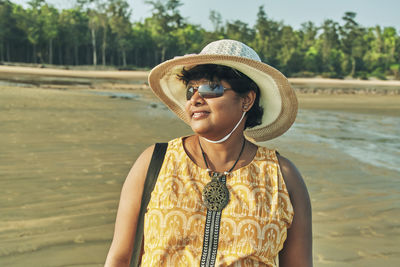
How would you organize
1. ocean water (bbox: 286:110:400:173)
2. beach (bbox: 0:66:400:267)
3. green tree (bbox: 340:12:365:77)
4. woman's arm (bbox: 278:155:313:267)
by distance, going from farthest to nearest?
1. green tree (bbox: 340:12:365:77)
2. ocean water (bbox: 286:110:400:173)
3. beach (bbox: 0:66:400:267)
4. woman's arm (bbox: 278:155:313:267)

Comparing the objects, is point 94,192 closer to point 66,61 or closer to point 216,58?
point 216,58

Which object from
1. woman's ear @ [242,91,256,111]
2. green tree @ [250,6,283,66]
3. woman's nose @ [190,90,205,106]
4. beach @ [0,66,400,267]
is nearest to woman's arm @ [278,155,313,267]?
woman's ear @ [242,91,256,111]

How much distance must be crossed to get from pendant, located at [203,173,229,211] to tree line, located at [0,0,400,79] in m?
54.9

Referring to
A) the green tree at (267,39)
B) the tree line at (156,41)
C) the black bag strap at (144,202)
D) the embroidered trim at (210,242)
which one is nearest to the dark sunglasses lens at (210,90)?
the black bag strap at (144,202)

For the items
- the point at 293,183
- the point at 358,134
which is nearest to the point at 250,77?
the point at 293,183

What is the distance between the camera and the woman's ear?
1.87m

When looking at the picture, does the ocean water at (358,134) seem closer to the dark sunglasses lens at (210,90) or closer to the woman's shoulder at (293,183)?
the woman's shoulder at (293,183)

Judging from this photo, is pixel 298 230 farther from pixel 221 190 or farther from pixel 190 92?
pixel 190 92

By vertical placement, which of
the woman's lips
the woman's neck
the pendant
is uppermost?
the woman's lips

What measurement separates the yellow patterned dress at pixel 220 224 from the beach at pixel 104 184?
1.76 m

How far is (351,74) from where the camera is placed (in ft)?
244

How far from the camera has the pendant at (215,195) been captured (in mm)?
1610

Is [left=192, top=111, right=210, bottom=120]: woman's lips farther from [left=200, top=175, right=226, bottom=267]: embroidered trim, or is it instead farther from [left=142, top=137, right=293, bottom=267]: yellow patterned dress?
[left=200, top=175, right=226, bottom=267]: embroidered trim

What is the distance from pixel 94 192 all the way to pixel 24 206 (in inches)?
29.8
